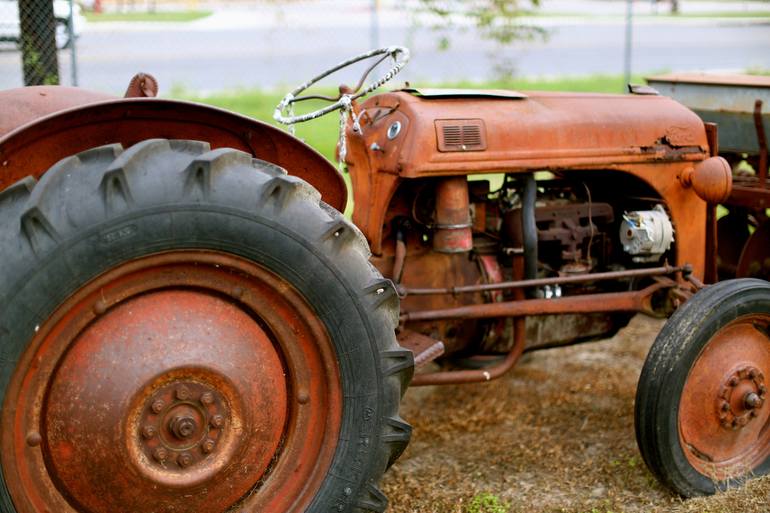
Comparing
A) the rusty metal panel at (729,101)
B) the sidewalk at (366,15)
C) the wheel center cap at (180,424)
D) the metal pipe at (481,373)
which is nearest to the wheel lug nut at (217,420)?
the wheel center cap at (180,424)

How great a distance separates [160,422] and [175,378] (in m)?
0.12

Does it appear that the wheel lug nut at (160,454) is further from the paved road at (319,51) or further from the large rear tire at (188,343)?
the paved road at (319,51)

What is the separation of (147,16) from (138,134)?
16.2 metres

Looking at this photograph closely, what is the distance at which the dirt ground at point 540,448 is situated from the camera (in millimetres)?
3258

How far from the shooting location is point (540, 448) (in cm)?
373

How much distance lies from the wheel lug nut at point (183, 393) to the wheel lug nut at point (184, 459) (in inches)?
6.0

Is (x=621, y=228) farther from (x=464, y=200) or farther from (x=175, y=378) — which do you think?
(x=175, y=378)

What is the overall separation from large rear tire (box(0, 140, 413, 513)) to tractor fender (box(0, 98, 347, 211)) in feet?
0.53

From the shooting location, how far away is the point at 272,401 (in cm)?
259

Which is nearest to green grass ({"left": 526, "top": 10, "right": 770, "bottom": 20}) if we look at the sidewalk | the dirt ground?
the sidewalk

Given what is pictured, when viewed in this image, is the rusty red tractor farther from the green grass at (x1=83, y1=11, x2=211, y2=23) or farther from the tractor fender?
the green grass at (x1=83, y1=11, x2=211, y2=23)

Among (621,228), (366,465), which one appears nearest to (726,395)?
(621,228)

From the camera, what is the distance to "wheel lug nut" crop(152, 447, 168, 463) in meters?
2.41

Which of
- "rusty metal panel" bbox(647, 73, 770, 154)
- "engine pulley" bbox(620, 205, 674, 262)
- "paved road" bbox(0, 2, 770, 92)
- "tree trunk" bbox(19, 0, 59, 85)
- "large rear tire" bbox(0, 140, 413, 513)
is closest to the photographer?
"large rear tire" bbox(0, 140, 413, 513)
